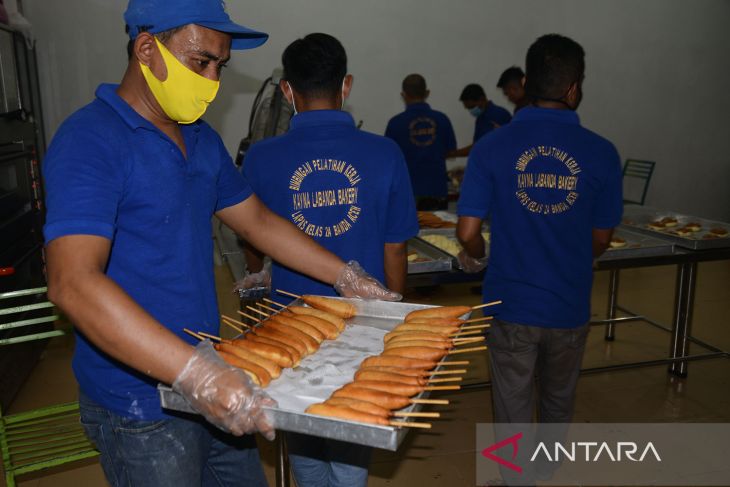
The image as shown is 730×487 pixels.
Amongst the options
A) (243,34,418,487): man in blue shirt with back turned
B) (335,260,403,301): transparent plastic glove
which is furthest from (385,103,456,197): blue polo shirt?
(335,260,403,301): transparent plastic glove

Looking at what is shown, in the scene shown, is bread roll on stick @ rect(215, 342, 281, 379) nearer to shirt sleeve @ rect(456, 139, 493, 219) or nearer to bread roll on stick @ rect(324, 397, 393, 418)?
bread roll on stick @ rect(324, 397, 393, 418)

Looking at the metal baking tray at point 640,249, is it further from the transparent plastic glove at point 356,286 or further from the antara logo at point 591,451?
the transparent plastic glove at point 356,286

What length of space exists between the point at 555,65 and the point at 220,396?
2072mm

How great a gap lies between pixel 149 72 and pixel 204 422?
3.34 feet

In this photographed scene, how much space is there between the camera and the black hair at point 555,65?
265 centimetres

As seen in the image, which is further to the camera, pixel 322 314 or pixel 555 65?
pixel 555 65

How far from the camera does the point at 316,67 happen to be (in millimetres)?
2428

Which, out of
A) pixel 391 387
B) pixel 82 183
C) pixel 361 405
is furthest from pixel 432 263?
pixel 82 183

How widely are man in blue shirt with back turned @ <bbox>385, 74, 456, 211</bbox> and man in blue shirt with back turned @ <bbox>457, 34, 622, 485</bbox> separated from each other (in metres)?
3.67

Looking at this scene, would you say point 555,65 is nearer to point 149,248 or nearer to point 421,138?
point 149,248

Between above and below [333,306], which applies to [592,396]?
below

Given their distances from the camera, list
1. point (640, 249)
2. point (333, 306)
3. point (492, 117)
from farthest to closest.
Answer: point (492, 117) < point (640, 249) < point (333, 306)

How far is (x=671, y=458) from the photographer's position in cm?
349

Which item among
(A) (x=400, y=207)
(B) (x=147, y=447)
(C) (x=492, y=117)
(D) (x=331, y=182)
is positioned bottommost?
(B) (x=147, y=447)
